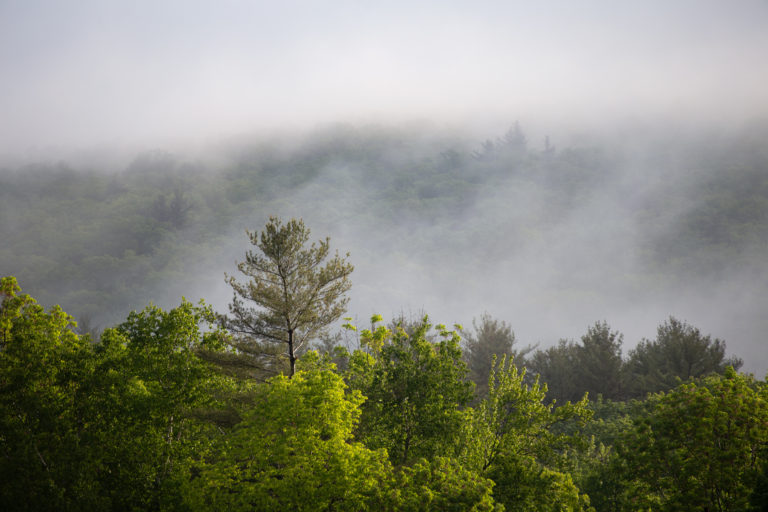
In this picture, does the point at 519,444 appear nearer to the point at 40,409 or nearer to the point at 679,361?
the point at 40,409

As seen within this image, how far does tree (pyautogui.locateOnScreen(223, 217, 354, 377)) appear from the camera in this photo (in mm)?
22344

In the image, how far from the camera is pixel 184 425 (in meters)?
18.3

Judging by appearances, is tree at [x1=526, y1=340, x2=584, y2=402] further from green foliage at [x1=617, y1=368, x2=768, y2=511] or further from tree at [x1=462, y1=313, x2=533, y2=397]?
green foliage at [x1=617, y1=368, x2=768, y2=511]

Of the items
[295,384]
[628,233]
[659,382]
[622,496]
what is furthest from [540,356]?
[628,233]

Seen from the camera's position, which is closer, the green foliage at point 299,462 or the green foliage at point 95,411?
the green foliage at point 299,462

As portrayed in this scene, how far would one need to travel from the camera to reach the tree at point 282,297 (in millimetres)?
22344

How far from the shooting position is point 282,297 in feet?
73.4

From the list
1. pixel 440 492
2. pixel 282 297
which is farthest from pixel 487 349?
pixel 440 492

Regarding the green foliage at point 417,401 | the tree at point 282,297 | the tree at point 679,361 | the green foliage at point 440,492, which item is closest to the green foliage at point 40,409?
the tree at point 282,297

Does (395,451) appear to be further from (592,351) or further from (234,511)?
(592,351)

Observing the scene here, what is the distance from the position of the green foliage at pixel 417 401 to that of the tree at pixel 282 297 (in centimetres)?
505

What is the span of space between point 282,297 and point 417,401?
7.75 meters

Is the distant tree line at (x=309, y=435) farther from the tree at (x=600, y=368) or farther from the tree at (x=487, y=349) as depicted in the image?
the tree at (x=600, y=368)

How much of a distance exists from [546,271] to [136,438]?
596ft
